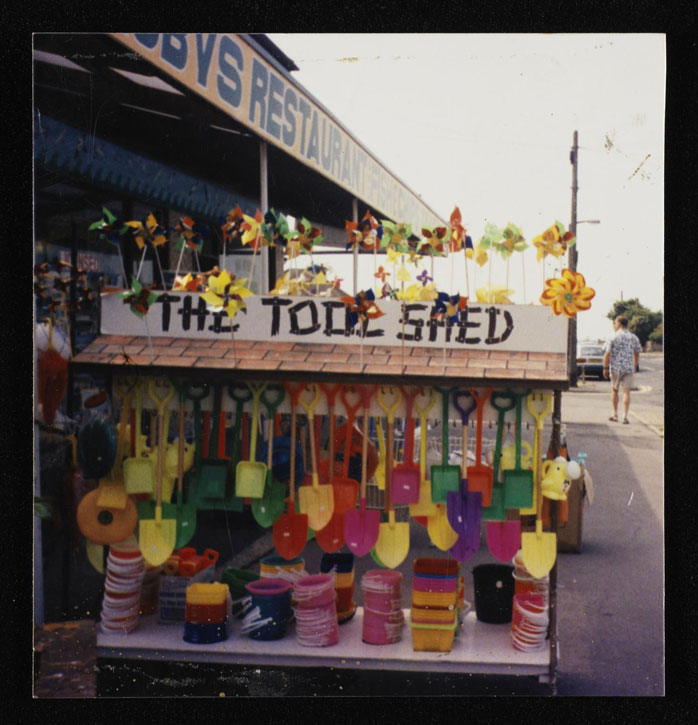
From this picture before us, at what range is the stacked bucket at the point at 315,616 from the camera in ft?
12.5

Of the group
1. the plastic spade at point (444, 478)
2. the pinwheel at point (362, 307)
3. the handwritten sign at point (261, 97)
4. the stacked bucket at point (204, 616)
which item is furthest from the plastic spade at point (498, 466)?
the handwritten sign at point (261, 97)

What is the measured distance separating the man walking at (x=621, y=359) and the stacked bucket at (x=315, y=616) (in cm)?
176

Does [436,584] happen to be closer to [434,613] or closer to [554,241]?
[434,613]

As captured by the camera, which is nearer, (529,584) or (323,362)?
(323,362)

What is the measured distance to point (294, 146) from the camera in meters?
4.52

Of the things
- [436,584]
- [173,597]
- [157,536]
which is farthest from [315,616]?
[157,536]

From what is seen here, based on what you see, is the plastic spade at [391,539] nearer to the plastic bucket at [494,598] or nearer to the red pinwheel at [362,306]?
the plastic bucket at [494,598]

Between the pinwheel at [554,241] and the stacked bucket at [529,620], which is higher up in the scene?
the pinwheel at [554,241]

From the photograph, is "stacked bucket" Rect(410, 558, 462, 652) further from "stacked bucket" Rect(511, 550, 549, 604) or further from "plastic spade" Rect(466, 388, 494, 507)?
"plastic spade" Rect(466, 388, 494, 507)

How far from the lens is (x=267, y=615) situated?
387cm

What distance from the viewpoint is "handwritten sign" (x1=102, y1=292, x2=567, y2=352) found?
363 cm

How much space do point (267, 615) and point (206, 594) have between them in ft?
1.03

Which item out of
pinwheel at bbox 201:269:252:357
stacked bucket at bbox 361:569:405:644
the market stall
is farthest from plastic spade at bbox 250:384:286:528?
stacked bucket at bbox 361:569:405:644

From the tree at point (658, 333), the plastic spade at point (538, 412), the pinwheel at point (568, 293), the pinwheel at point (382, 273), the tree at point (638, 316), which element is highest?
the pinwheel at point (382, 273)
